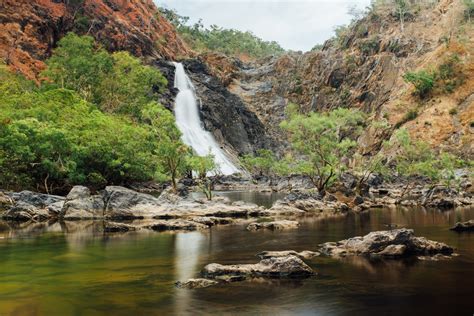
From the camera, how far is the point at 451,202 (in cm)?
4034

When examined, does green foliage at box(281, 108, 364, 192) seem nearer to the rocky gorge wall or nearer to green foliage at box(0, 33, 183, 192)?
green foliage at box(0, 33, 183, 192)

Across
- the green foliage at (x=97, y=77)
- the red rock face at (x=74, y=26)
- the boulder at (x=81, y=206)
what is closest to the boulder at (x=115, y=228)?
the boulder at (x=81, y=206)

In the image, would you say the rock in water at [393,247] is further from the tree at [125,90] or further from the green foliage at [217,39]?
the green foliage at [217,39]

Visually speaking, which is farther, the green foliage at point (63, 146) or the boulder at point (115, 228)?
the green foliage at point (63, 146)

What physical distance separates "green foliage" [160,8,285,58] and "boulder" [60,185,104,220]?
4384 inches

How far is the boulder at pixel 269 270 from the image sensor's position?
15172mm

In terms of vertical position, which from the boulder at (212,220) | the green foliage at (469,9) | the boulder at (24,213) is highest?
the green foliage at (469,9)

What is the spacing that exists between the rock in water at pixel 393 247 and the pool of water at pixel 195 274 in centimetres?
100

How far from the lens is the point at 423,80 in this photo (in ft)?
262

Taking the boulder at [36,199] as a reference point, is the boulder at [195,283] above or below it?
below

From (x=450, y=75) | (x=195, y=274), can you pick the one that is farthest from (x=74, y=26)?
(x=195, y=274)

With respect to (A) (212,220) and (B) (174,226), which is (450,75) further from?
(B) (174,226)

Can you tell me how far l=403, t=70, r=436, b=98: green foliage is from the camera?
79.7 m

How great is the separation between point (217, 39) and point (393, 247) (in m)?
143
